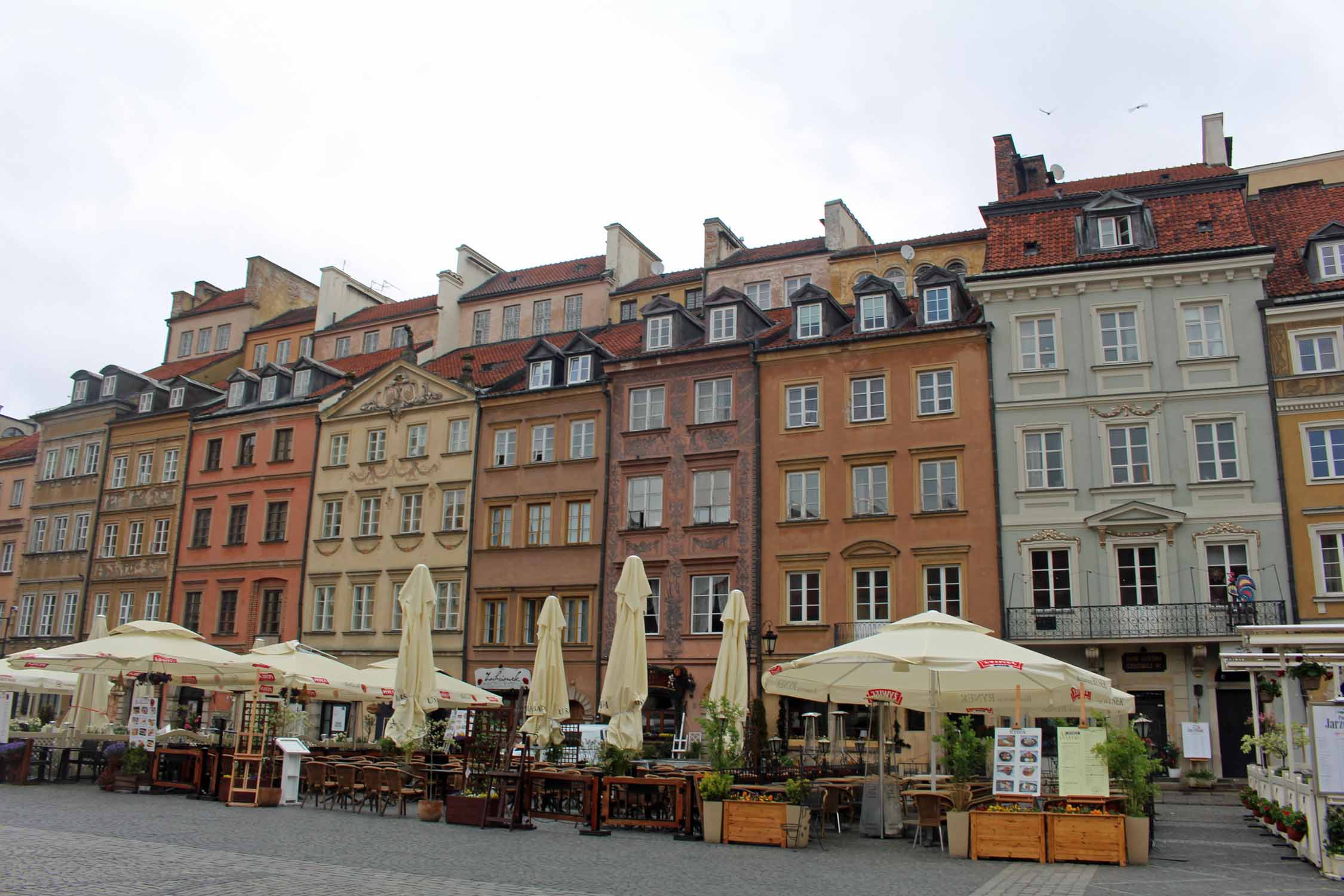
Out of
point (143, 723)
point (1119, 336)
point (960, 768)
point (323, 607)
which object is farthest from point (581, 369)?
point (960, 768)

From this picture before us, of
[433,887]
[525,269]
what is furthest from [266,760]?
[525,269]

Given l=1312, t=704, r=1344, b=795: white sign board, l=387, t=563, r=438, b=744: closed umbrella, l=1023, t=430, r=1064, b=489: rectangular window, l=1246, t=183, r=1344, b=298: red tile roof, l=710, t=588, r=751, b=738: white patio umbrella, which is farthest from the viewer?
l=1023, t=430, r=1064, b=489: rectangular window

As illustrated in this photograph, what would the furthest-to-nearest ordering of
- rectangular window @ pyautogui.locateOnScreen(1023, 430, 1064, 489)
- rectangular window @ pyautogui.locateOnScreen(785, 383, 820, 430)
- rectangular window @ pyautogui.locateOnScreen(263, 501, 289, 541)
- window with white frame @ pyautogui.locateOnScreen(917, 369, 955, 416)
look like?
1. rectangular window @ pyautogui.locateOnScreen(263, 501, 289, 541)
2. rectangular window @ pyautogui.locateOnScreen(785, 383, 820, 430)
3. window with white frame @ pyautogui.locateOnScreen(917, 369, 955, 416)
4. rectangular window @ pyautogui.locateOnScreen(1023, 430, 1064, 489)

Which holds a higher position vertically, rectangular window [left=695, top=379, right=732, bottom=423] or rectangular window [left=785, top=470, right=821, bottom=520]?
rectangular window [left=695, top=379, right=732, bottom=423]

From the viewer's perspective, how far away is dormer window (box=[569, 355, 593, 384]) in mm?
34719

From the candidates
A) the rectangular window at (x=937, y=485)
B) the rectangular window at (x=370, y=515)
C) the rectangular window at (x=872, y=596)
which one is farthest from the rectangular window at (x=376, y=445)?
the rectangular window at (x=937, y=485)

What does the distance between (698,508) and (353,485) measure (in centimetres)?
1252

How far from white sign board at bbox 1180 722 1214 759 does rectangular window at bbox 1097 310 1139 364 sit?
8.49m

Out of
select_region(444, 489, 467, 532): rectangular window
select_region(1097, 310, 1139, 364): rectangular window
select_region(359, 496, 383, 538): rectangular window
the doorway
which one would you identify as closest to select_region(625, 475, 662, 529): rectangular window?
select_region(444, 489, 467, 532): rectangular window

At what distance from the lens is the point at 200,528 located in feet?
133

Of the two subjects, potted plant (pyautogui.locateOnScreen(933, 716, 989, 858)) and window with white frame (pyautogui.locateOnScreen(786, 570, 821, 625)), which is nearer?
potted plant (pyautogui.locateOnScreen(933, 716, 989, 858))

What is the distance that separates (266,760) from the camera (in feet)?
60.6

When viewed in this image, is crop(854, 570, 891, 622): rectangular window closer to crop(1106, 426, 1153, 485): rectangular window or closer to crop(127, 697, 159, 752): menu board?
crop(1106, 426, 1153, 485): rectangular window

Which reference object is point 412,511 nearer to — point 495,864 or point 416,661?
point 416,661
